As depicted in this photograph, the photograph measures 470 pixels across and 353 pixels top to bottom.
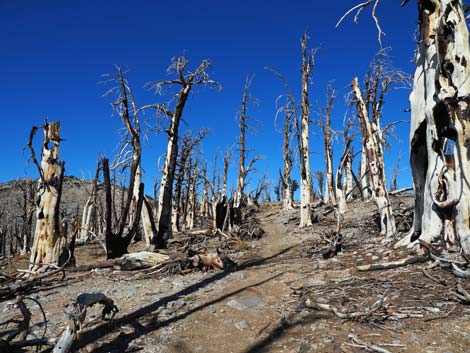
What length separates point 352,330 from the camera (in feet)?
11.2

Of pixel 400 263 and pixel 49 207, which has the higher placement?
pixel 49 207

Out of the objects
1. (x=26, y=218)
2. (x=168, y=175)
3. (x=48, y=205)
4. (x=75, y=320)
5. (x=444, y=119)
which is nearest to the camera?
(x=75, y=320)

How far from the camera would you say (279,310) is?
446 centimetres

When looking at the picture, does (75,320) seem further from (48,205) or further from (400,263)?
(48,205)

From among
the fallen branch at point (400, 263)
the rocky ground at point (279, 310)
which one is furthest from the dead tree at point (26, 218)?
the fallen branch at point (400, 263)

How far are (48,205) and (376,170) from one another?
29.8ft

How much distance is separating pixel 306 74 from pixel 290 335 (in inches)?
501

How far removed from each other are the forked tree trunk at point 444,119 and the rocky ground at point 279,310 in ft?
3.07

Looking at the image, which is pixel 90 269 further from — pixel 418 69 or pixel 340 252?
pixel 418 69

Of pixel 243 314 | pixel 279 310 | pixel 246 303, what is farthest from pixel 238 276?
pixel 279 310

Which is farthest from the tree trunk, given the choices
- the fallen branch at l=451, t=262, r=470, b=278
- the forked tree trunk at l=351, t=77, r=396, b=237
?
the fallen branch at l=451, t=262, r=470, b=278

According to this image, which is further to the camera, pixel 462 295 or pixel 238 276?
pixel 238 276

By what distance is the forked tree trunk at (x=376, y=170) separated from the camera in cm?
842

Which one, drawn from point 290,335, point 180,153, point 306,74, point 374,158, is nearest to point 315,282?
point 290,335
